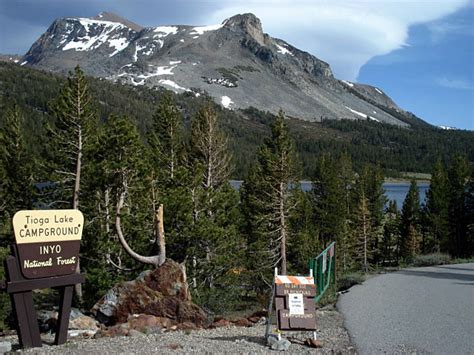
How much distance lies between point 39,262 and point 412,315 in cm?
864

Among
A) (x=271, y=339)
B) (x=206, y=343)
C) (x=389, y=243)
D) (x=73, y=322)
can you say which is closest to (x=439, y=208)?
(x=389, y=243)

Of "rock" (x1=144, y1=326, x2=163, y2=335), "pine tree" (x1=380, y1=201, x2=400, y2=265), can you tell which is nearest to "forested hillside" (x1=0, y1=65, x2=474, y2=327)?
"rock" (x1=144, y1=326, x2=163, y2=335)

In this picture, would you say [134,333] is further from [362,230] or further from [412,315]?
[362,230]

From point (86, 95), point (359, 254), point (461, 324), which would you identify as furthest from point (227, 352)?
point (359, 254)

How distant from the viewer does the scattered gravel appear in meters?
8.88

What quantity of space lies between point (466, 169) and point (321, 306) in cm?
4534

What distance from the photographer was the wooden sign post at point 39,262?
967 centimetres

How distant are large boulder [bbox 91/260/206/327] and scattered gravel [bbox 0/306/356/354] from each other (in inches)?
98.6

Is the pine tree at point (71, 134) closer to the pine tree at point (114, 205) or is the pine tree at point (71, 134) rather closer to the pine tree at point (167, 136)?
the pine tree at point (114, 205)

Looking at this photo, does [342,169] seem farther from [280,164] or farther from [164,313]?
[164,313]

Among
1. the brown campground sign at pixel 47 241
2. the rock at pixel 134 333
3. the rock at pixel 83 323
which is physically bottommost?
the rock at pixel 83 323

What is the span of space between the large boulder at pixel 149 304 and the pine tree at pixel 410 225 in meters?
49.0

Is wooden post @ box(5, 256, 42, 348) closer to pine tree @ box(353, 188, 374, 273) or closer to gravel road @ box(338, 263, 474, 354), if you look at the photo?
gravel road @ box(338, 263, 474, 354)

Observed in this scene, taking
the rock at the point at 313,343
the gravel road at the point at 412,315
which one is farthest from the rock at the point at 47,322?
the gravel road at the point at 412,315
